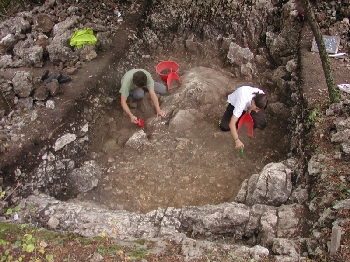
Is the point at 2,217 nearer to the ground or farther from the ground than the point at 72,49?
nearer to the ground

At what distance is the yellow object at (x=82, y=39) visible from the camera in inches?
201

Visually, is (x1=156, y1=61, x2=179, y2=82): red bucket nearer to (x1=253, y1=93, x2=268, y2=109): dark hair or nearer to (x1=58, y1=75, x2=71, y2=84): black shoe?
(x1=58, y1=75, x2=71, y2=84): black shoe

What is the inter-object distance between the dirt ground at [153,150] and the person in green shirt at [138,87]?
0.20 m

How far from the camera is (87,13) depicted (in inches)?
226

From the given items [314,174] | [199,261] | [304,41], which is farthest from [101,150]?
[304,41]

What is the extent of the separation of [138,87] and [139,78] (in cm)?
17

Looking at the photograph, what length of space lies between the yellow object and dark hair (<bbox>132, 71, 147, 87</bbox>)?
1.30 m

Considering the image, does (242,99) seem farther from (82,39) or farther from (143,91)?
(82,39)

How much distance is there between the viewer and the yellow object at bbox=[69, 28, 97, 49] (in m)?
5.12

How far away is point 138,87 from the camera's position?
4.45 meters

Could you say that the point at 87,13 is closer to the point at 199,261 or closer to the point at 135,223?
the point at 135,223

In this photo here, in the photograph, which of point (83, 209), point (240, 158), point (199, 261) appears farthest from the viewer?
point (240, 158)

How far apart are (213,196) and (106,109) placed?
80.8 inches

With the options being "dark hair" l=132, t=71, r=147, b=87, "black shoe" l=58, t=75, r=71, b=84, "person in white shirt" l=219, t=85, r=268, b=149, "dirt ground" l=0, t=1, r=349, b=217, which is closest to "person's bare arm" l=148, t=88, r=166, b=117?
"dirt ground" l=0, t=1, r=349, b=217
